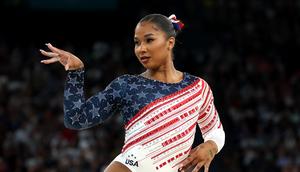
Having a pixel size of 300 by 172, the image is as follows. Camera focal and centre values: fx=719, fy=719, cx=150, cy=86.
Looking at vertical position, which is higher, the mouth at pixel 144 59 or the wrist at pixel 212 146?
the mouth at pixel 144 59

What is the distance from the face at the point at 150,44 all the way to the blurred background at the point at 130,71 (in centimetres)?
492

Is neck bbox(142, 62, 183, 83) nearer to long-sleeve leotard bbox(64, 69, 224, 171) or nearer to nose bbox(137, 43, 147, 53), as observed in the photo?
long-sleeve leotard bbox(64, 69, 224, 171)

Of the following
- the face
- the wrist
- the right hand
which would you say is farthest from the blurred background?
the right hand

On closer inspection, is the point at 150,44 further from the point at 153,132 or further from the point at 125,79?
the point at 153,132

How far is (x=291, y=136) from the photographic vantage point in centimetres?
1011

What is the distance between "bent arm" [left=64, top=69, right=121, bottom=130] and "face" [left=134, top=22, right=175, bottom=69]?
0.21 metres

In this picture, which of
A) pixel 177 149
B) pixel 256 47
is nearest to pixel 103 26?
pixel 256 47

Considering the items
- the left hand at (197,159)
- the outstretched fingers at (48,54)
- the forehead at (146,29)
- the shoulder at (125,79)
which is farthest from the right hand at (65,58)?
the left hand at (197,159)

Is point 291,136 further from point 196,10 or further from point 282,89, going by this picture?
point 196,10

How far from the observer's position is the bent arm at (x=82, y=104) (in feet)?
11.5

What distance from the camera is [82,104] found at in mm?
3516

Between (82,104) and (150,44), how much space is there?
467mm

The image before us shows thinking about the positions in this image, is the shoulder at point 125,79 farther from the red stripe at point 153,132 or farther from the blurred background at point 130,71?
the blurred background at point 130,71

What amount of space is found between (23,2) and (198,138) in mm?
8649
